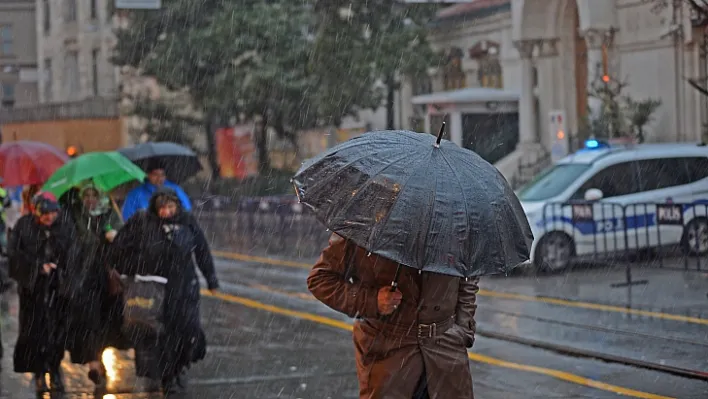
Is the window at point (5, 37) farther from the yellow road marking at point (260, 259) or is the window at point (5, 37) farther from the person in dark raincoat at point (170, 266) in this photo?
the person in dark raincoat at point (170, 266)

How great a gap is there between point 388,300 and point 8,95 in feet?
216

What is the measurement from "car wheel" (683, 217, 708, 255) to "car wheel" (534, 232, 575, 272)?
5.60 feet

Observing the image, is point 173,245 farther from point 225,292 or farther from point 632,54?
point 632,54

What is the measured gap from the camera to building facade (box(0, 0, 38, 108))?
221 ft

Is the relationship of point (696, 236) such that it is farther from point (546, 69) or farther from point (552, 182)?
point (546, 69)

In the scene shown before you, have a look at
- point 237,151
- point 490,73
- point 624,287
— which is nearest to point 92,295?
point 624,287

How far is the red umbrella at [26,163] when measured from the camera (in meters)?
13.7

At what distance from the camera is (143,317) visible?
9.15 metres

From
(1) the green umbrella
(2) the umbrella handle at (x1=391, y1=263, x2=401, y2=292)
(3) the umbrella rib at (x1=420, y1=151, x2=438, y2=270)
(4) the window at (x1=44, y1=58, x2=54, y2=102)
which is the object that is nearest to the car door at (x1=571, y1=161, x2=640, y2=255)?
(1) the green umbrella

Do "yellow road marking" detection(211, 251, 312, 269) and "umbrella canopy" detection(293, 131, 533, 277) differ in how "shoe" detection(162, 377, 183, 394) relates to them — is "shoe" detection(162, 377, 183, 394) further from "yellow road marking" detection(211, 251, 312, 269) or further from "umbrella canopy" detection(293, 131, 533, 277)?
"yellow road marking" detection(211, 251, 312, 269)

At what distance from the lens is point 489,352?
36.8 ft

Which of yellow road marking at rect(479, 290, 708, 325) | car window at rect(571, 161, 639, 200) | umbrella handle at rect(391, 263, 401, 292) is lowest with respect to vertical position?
yellow road marking at rect(479, 290, 708, 325)

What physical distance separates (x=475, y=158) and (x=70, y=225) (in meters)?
5.50

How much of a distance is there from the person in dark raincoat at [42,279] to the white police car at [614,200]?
8814 millimetres
